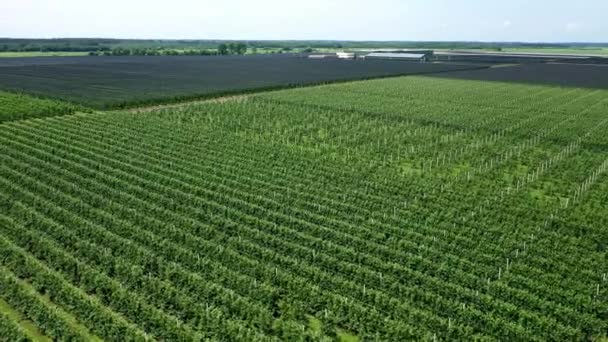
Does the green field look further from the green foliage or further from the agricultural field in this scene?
the agricultural field

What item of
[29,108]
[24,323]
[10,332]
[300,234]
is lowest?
[24,323]

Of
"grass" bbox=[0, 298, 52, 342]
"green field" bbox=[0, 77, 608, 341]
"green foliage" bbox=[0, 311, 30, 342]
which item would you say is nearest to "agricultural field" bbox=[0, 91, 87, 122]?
"green field" bbox=[0, 77, 608, 341]

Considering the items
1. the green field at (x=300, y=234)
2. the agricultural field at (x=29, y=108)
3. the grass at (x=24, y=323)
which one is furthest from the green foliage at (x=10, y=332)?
the agricultural field at (x=29, y=108)

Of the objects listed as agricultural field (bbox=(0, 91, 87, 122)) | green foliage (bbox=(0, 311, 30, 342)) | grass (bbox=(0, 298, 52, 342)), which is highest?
agricultural field (bbox=(0, 91, 87, 122))

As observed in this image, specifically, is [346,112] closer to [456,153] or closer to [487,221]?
[456,153]

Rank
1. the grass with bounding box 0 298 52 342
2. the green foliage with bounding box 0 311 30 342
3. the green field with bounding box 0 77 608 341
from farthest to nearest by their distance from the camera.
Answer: the green field with bounding box 0 77 608 341
the grass with bounding box 0 298 52 342
the green foliage with bounding box 0 311 30 342

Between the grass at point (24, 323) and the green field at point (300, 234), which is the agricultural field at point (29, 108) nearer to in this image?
the green field at point (300, 234)

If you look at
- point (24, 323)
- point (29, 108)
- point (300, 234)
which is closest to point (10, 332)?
point (24, 323)

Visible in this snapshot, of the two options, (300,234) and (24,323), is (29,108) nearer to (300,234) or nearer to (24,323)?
(300,234)
